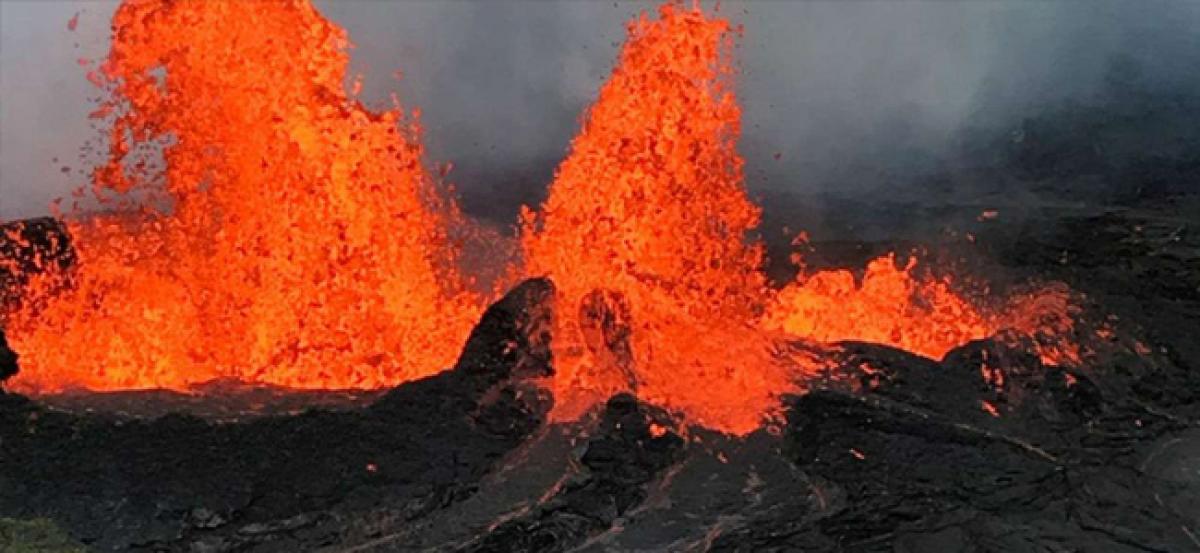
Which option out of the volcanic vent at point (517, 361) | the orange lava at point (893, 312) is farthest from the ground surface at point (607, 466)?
the orange lava at point (893, 312)

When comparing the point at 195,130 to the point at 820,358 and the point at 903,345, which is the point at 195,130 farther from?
the point at 903,345

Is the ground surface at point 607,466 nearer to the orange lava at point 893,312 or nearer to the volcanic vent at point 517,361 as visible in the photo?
the volcanic vent at point 517,361

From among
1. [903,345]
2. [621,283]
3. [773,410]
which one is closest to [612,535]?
[773,410]

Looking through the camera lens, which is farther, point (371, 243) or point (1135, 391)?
point (371, 243)

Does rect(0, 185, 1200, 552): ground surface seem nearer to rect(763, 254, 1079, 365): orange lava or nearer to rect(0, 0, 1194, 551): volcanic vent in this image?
rect(0, 0, 1194, 551): volcanic vent

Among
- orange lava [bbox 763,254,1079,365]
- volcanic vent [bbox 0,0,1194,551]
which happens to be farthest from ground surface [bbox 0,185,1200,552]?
orange lava [bbox 763,254,1079,365]

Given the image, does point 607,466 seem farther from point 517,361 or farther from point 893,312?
point 893,312

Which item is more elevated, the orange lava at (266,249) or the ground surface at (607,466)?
the orange lava at (266,249)
